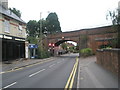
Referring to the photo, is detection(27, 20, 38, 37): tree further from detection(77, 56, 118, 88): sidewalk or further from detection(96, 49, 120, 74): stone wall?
detection(77, 56, 118, 88): sidewalk

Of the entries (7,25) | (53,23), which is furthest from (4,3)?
(53,23)

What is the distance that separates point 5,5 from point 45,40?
25395 millimetres

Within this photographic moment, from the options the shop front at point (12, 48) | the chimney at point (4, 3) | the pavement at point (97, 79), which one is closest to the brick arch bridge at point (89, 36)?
the shop front at point (12, 48)

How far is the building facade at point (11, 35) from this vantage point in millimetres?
24203

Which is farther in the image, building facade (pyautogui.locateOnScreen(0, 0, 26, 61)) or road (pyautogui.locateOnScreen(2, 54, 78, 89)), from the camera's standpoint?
building facade (pyautogui.locateOnScreen(0, 0, 26, 61))

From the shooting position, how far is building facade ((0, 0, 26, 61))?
2420 cm

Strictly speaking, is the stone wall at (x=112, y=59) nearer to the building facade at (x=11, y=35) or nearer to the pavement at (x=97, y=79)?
the pavement at (x=97, y=79)

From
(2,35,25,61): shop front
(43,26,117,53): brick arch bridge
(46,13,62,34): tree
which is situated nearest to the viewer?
(2,35,25,61): shop front

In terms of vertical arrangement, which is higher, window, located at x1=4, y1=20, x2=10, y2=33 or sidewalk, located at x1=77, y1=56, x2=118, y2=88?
window, located at x1=4, y1=20, x2=10, y2=33

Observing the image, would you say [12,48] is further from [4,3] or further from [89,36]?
[89,36]

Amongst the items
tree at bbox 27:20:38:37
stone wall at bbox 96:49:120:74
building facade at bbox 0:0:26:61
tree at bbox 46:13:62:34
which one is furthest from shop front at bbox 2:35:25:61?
tree at bbox 46:13:62:34

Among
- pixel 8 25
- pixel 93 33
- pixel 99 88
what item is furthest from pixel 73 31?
pixel 99 88

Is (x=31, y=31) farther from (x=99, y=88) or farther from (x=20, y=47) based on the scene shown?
(x=99, y=88)

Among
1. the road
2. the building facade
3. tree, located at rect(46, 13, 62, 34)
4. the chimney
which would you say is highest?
tree, located at rect(46, 13, 62, 34)
